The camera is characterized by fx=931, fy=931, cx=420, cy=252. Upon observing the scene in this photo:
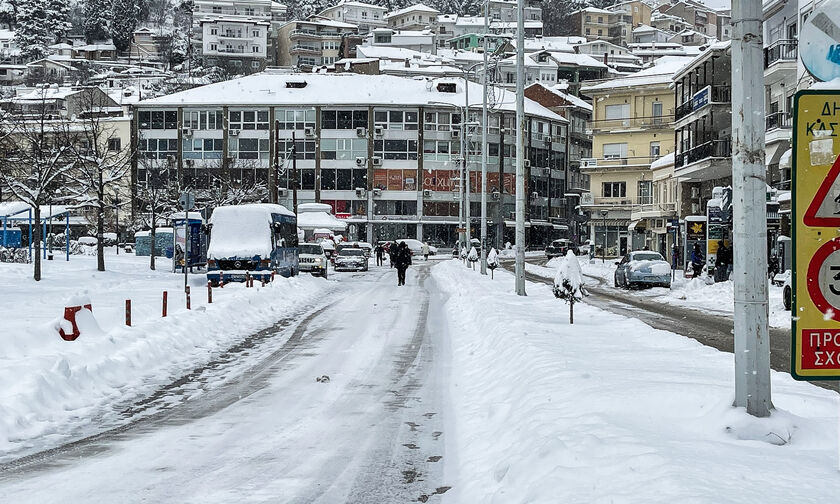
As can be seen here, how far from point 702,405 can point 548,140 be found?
3841 inches

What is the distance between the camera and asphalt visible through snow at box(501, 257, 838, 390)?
1559 cm

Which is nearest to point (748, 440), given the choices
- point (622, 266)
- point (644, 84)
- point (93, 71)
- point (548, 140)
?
point (622, 266)

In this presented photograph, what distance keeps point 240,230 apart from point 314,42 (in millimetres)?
123552

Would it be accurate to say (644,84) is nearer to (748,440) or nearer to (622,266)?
(622,266)

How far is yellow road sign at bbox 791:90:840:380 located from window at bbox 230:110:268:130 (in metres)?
90.1

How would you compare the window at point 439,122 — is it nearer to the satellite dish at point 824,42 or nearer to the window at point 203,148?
the window at point 203,148

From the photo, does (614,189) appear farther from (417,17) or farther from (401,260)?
(417,17)

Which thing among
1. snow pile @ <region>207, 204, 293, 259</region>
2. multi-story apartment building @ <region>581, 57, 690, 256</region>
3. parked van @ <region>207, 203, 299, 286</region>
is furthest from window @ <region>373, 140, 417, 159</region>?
snow pile @ <region>207, 204, 293, 259</region>

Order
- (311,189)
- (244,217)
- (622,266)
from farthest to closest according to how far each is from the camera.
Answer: (311,189)
(622,266)
(244,217)

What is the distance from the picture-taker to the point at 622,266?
41.3m

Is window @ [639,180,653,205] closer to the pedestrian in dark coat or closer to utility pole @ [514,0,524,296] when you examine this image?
the pedestrian in dark coat

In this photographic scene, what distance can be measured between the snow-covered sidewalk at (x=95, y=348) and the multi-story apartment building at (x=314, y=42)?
5039 inches

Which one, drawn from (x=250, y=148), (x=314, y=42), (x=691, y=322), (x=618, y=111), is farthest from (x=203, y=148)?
(x=691, y=322)

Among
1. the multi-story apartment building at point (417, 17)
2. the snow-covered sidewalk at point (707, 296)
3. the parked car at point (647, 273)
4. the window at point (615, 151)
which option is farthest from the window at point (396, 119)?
the multi-story apartment building at point (417, 17)
